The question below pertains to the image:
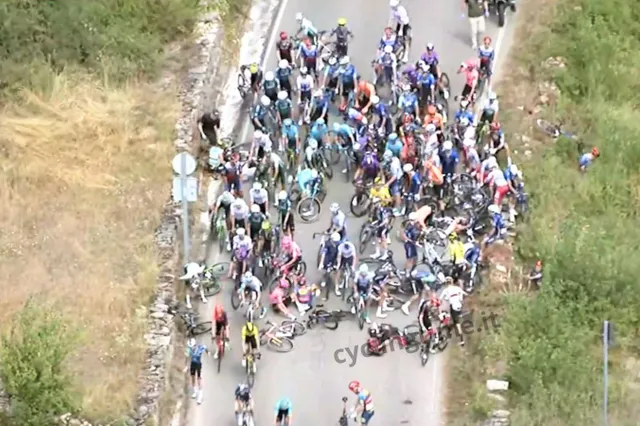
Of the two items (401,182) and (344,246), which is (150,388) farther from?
(401,182)

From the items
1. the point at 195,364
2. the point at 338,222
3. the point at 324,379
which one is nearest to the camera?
the point at 195,364

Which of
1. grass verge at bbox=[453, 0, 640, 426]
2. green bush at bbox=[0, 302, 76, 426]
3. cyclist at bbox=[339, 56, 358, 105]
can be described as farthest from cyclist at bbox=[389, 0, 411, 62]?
green bush at bbox=[0, 302, 76, 426]

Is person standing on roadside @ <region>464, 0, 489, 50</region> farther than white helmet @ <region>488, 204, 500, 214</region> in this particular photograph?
Yes

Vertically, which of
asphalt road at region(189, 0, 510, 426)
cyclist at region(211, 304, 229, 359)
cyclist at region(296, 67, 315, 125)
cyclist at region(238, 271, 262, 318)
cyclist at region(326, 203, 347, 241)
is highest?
cyclist at region(296, 67, 315, 125)

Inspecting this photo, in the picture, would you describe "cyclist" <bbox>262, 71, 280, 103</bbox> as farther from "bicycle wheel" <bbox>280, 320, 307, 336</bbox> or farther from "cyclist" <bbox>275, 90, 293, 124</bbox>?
"bicycle wheel" <bbox>280, 320, 307, 336</bbox>

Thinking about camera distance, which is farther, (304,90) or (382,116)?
(304,90)

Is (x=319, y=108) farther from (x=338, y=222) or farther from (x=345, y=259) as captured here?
(x=345, y=259)

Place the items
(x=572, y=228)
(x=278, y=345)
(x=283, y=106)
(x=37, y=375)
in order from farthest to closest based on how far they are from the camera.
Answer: (x=283, y=106) → (x=572, y=228) → (x=278, y=345) → (x=37, y=375)

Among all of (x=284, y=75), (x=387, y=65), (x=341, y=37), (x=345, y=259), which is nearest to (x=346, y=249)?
(x=345, y=259)

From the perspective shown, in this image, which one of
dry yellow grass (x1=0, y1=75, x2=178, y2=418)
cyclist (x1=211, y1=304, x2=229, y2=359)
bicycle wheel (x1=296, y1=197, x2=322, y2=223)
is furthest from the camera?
bicycle wheel (x1=296, y1=197, x2=322, y2=223)
